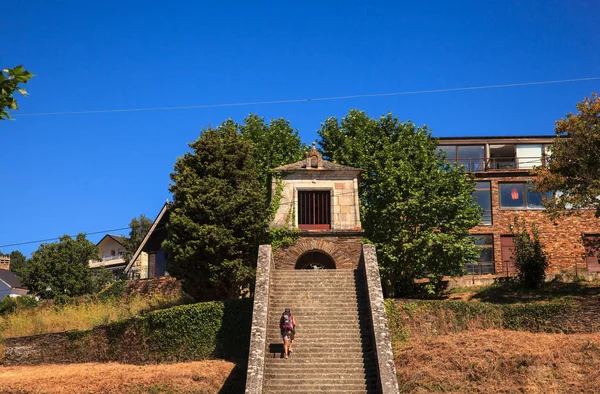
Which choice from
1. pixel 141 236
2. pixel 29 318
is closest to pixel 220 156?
pixel 29 318

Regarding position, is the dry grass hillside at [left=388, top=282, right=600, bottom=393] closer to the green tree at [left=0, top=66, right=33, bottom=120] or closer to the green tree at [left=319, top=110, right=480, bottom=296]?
the green tree at [left=319, top=110, right=480, bottom=296]

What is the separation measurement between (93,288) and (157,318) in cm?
1812

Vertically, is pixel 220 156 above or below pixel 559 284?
above

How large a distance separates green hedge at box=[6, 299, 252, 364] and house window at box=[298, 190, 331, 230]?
575cm

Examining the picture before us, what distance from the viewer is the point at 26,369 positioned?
27.8 meters

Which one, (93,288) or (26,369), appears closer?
(26,369)

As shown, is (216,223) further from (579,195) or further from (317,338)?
(579,195)

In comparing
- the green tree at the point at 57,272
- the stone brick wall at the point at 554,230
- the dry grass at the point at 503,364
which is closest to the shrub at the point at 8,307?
the green tree at the point at 57,272

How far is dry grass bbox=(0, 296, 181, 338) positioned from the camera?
32.2 m

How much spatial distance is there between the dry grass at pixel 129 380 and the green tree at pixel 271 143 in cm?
1425

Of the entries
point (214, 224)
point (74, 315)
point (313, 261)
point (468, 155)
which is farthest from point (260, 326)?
point (468, 155)

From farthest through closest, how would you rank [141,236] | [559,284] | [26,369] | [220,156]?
[141,236]
[559,284]
[220,156]
[26,369]

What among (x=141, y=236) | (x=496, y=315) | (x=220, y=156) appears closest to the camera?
(x=496, y=315)

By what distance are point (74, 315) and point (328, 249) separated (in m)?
13.7
